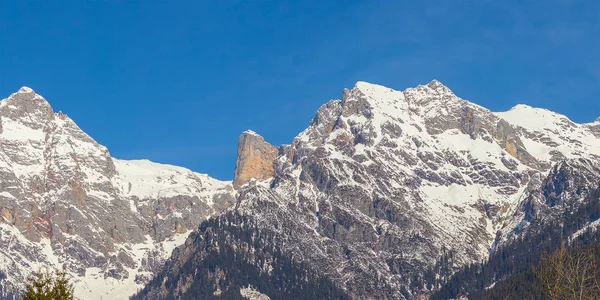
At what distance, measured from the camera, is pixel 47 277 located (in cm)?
9819

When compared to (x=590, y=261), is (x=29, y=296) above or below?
below

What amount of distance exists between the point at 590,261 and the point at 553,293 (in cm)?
2242

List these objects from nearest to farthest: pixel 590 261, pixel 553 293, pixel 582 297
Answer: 1. pixel 553 293
2. pixel 582 297
3. pixel 590 261

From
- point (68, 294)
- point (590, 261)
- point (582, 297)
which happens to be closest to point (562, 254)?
point (582, 297)

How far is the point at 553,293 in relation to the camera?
8888cm

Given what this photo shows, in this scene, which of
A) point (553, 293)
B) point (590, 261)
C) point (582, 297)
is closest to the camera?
point (553, 293)

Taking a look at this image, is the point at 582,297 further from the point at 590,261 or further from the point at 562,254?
the point at 590,261

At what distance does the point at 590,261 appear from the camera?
10975cm

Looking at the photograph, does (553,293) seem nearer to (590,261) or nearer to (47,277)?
(590,261)

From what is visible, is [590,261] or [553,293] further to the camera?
[590,261]

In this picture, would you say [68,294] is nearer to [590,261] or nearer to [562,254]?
[562,254]

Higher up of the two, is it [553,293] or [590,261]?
[590,261]

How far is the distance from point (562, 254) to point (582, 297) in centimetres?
398

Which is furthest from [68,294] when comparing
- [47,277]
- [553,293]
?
[553,293]
